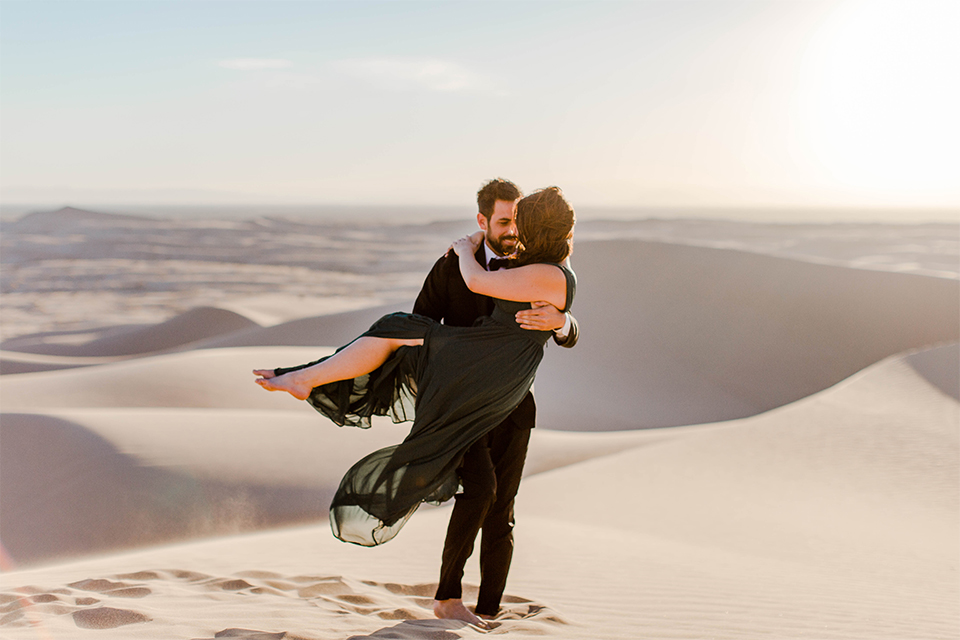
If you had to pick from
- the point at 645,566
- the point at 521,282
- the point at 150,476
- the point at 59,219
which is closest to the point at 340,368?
the point at 521,282

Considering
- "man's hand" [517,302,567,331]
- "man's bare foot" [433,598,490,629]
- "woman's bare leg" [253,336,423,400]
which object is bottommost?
"man's bare foot" [433,598,490,629]

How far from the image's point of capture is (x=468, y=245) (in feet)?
11.0

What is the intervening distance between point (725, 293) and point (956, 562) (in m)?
16.6

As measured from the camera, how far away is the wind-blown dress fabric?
10.5 ft

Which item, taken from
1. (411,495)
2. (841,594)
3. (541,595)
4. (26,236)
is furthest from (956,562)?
(26,236)

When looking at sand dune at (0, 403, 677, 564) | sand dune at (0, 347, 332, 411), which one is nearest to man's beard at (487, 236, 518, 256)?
sand dune at (0, 403, 677, 564)

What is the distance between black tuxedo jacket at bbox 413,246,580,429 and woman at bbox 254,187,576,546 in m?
0.16

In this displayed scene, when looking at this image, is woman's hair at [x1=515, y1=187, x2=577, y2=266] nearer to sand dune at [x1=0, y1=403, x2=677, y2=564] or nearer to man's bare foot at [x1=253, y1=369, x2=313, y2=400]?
man's bare foot at [x1=253, y1=369, x2=313, y2=400]

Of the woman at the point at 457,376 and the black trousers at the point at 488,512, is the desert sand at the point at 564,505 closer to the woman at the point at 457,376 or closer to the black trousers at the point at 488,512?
the black trousers at the point at 488,512

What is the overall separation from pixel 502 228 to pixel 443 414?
2.91 feet

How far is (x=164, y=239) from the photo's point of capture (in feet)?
211

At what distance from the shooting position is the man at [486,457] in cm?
Result: 332

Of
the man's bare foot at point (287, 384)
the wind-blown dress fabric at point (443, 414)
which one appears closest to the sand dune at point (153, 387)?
the man's bare foot at point (287, 384)

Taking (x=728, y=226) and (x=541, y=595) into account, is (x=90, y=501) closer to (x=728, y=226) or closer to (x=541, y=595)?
(x=541, y=595)
